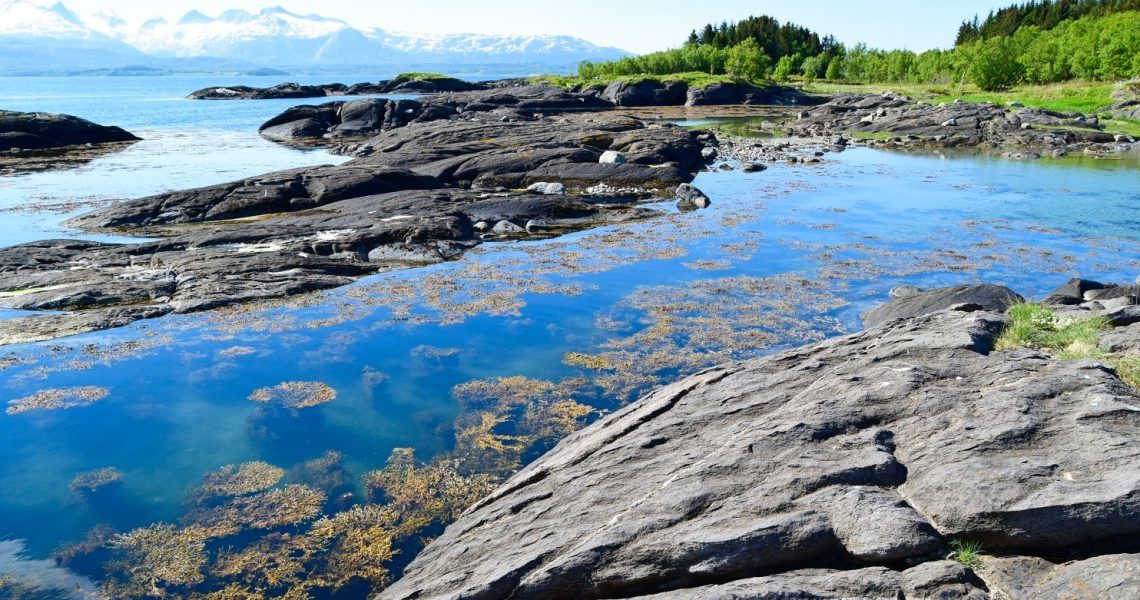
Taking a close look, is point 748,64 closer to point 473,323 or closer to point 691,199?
point 691,199

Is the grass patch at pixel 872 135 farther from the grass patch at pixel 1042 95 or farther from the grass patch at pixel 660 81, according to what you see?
the grass patch at pixel 660 81

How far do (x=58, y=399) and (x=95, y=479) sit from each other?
444cm

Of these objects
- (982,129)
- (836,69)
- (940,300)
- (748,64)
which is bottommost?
(940,300)

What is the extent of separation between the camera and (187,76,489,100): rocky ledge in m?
171

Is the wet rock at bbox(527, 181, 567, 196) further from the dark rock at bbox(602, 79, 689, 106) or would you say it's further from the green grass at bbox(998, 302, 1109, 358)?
the dark rock at bbox(602, 79, 689, 106)

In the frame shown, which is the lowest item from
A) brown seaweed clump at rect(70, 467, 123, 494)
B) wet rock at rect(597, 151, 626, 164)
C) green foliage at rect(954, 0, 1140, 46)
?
brown seaweed clump at rect(70, 467, 123, 494)

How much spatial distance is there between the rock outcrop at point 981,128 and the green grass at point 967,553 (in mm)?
62832

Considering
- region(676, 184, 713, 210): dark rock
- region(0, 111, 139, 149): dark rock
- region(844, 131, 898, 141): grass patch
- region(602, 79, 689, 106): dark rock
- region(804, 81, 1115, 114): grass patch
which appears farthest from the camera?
region(602, 79, 689, 106): dark rock

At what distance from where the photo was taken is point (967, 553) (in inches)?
277

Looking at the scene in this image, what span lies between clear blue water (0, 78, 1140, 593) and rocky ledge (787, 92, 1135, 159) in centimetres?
2425

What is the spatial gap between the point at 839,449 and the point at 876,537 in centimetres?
167

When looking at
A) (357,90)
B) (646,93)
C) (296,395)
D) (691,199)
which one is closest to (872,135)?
(691,199)

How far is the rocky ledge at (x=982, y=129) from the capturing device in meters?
64.2

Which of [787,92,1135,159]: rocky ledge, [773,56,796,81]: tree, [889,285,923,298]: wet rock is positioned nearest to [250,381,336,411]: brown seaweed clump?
[889,285,923,298]: wet rock
